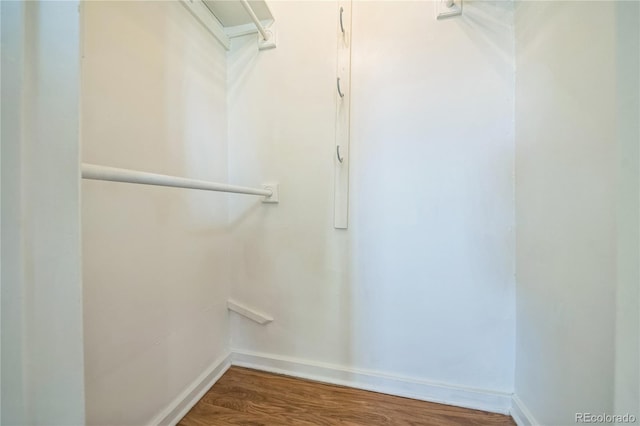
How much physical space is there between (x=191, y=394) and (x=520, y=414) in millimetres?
1311

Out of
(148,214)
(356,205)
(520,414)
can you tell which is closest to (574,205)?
(356,205)

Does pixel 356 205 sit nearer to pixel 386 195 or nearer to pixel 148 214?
pixel 386 195

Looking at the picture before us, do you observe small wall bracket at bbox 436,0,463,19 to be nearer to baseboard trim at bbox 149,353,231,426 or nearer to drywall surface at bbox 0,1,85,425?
drywall surface at bbox 0,1,85,425

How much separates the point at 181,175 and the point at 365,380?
122 cm

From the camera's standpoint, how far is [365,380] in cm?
107

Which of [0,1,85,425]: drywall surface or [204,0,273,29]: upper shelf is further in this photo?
[204,0,273,29]: upper shelf

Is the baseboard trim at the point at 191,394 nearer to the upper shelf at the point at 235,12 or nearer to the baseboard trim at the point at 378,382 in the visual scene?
the baseboard trim at the point at 378,382

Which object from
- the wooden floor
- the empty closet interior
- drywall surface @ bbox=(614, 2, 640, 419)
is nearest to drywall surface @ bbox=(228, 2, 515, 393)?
the empty closet interior

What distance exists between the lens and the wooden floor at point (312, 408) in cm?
90

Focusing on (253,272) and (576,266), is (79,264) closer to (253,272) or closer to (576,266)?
(253,272)

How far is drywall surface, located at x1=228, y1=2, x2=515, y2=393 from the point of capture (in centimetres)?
97

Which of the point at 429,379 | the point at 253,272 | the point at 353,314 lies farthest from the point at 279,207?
the point at 429,379

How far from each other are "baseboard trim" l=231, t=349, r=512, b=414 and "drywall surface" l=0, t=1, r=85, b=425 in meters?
1.02

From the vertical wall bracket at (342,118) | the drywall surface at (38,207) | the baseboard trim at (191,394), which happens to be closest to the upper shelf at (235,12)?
the vertical wall bracket at (342,118)
